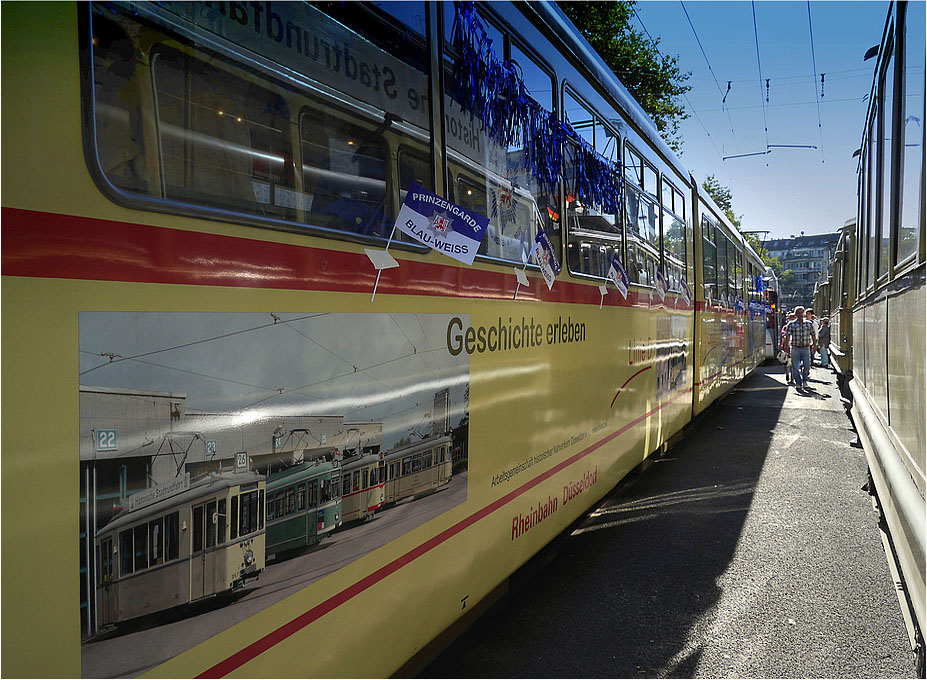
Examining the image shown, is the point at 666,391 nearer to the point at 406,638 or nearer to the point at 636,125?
the point at 636,125

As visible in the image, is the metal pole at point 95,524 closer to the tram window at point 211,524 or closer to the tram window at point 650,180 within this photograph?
the tram window at point 211,524

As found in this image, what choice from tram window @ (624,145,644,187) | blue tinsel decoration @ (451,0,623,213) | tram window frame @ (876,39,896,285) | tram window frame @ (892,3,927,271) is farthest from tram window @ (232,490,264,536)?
tram window @ (624,145,644,187)

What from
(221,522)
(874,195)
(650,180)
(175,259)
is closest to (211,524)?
(221,522)

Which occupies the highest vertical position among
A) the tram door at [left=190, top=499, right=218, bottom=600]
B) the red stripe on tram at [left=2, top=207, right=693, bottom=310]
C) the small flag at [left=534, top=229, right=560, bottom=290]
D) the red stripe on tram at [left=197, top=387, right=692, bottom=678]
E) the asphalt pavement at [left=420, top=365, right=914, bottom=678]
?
the small flag at [left=534, top=229, right=560, bottom=290]

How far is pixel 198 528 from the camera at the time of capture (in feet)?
5.40

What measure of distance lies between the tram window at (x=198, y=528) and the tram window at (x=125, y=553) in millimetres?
174

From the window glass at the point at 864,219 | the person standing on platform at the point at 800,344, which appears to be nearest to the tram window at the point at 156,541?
the window glass at the point at 864,219

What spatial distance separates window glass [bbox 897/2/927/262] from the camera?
249cm

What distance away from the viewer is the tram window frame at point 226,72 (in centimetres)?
142

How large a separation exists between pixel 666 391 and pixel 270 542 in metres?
5.59

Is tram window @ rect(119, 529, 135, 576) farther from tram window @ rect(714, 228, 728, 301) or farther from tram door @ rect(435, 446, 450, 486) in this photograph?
tram window @ rect(714, 228, 728, 301)

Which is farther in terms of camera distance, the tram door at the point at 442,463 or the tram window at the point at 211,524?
the tram door at the point at 442,463

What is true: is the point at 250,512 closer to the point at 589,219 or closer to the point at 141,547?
the point at 141,547

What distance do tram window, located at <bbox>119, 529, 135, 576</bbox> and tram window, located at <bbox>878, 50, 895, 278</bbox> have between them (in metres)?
3.63
